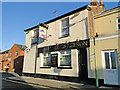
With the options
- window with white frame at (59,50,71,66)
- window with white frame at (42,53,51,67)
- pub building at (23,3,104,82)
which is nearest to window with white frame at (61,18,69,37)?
pub building at (23,3,104,82)

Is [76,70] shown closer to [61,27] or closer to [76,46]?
[76,46]

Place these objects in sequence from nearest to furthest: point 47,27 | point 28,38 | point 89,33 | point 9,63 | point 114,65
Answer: point 114,65 → point 89,33 → point 47,27 → point 28,38 → point 9,63

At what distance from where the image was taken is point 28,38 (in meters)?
14.7

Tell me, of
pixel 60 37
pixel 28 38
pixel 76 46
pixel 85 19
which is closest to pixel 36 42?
pixel 28 38

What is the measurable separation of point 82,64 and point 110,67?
7.31 feet

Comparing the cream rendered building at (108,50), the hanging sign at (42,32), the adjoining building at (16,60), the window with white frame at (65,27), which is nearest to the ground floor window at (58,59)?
the window with white frame at (65,27)

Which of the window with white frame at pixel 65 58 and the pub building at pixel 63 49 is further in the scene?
the window with white frame at pixel 65 58

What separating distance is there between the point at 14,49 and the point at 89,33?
24664mm

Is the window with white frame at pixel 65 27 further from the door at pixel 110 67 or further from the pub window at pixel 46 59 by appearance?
the door at pixel 110 67

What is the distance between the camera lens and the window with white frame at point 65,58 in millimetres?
9702

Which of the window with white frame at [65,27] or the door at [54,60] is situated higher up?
the window with white frame at [65,27]

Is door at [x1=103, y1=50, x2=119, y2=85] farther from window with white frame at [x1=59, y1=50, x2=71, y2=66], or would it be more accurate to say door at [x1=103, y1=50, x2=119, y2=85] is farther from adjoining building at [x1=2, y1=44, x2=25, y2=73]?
adjoining building at [x1=2, y1=44, x2=25, y2=73]

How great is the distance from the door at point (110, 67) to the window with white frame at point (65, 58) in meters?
3.35

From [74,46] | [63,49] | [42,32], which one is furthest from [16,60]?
[74,46]
